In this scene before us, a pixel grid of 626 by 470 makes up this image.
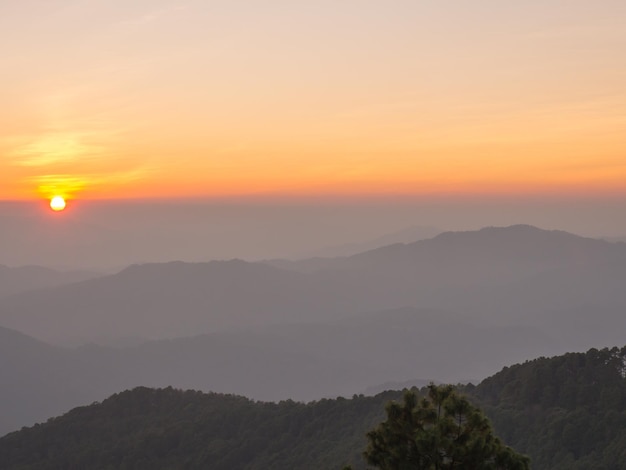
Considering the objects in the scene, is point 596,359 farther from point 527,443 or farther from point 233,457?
point 233,457

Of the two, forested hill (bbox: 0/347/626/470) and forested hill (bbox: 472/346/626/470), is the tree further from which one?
forested hill (bbox: 0/347/626/470)

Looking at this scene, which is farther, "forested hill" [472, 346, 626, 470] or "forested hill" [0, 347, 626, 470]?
"forested hill" [0, 347, 626, 470]

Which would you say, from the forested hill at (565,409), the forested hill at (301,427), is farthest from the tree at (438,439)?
the forested hill at (301,427)

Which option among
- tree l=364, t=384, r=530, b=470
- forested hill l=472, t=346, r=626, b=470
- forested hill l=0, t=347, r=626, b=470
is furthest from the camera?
forested hill l=0, t=347, r=626, b=470

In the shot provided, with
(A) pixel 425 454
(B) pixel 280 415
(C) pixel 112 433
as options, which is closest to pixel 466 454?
(A) pixel 425 454

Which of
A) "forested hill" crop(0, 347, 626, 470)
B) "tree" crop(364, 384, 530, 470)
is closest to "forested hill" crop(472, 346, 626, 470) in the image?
"forested hill" crop(0, 347, 626, 470)

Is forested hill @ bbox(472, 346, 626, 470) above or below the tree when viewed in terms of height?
below

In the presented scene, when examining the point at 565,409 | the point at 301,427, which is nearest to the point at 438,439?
the point at 565,409

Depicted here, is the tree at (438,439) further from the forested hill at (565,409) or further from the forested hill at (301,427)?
the forested hill at (301,427)
